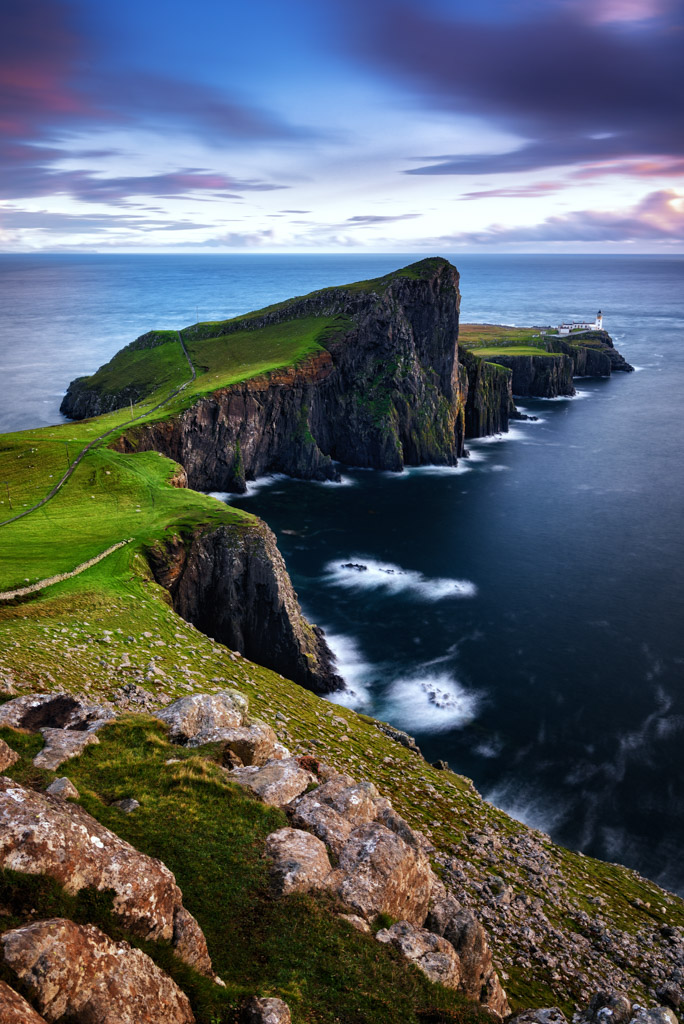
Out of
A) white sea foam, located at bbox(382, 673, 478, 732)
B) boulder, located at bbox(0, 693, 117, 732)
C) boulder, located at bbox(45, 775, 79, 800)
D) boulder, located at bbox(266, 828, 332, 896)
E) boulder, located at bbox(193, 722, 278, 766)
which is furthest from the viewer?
white sea foam, located at bbox(382, 673, 478, 732)

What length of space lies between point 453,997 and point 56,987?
12.2 meters

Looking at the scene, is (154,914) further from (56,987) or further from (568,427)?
(568,427)

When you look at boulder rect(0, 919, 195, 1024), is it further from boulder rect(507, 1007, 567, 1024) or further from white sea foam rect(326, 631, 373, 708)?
white sea foam rect(326, 631, 373, 708)

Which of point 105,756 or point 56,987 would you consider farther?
point 105,756

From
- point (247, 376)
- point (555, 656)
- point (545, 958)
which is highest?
point (247, 376)

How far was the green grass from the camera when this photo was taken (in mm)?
15850

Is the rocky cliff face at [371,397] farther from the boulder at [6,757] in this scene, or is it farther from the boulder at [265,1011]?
the boulder at [265,1011]

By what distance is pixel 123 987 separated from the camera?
563 inches

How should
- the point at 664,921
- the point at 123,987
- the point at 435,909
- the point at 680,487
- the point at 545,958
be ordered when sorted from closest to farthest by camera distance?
the point at 123,987
the point at 435,909
the point at 545,958
the point at 664,921
the point at 680,487

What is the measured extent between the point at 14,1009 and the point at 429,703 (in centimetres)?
5060

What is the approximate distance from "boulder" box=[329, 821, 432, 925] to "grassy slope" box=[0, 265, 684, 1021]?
2414 millimetres

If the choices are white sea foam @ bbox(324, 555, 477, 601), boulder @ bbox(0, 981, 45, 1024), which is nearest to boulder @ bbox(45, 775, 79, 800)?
boulder @ bbox(0, 981, 45, 1024)

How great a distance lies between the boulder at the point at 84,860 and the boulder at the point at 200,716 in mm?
10351

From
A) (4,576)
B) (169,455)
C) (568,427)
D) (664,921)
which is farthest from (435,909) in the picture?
(568,427)
